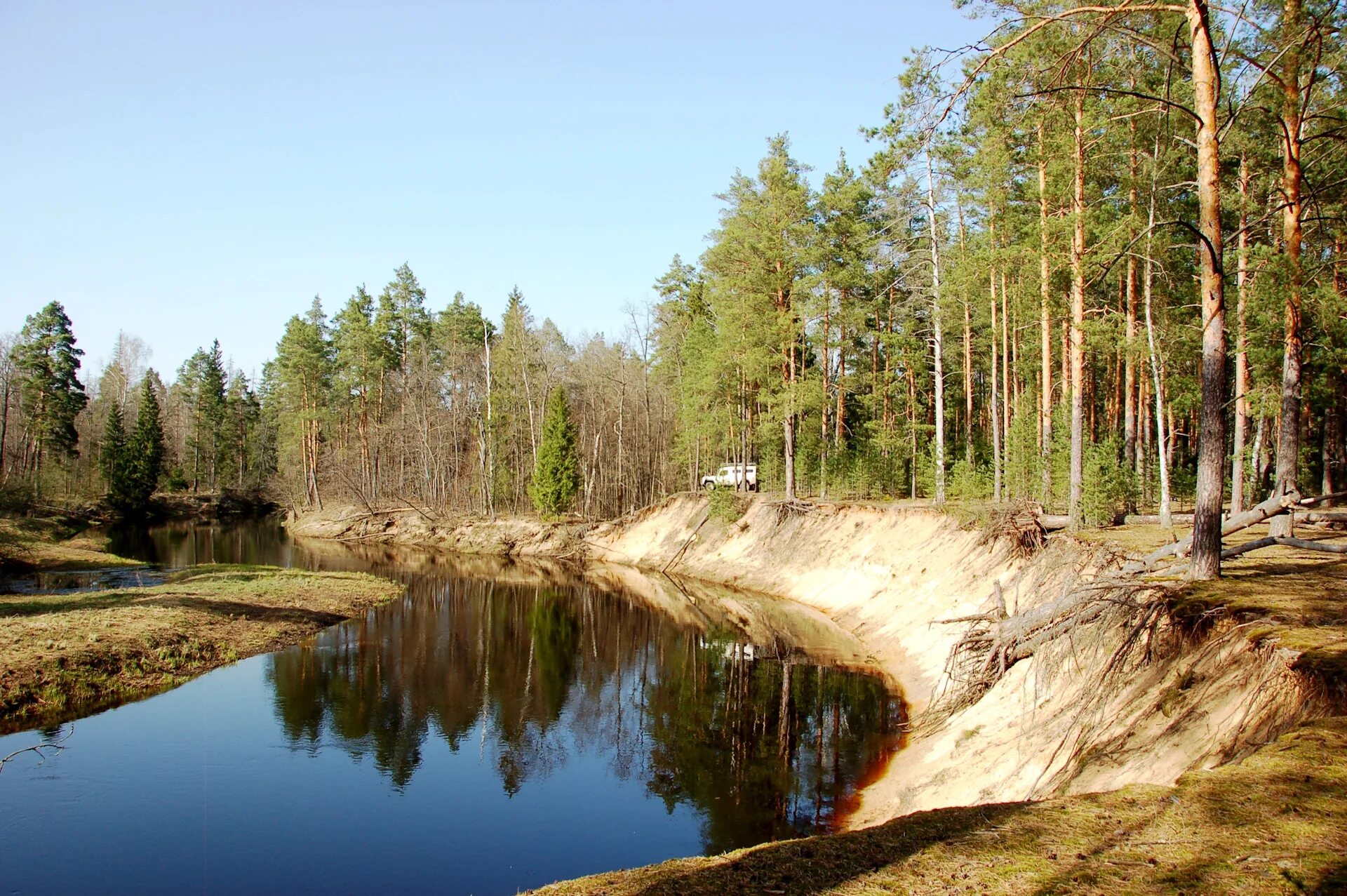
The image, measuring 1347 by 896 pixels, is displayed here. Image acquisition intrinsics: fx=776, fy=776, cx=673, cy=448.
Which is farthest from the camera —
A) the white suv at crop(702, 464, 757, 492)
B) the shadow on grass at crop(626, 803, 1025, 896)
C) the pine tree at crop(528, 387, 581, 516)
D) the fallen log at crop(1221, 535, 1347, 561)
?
the pine tree at crop(528, 387, 581, 516)

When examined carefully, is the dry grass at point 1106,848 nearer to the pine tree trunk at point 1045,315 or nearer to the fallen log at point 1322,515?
the fallen log at point 1322,515

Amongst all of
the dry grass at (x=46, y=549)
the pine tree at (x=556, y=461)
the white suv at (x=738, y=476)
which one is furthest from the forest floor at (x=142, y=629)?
the white suv at (x=738, y=476)

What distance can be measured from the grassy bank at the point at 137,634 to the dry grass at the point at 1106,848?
15.9 meters

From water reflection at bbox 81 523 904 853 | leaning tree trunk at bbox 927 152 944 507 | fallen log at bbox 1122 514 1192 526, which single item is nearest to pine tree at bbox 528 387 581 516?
water reflection at bbox 81 523 904 853

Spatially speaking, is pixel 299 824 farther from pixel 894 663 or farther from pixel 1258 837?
pixel 894 663

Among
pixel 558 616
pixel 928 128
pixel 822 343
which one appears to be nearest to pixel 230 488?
pixel 558 616

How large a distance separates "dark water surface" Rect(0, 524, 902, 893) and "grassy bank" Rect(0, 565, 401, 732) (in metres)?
0.89

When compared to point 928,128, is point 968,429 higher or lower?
lower

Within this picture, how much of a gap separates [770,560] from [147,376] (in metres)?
62.3

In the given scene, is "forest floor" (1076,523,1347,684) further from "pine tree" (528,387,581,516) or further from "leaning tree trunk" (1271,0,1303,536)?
"pine tree" (528,387,581,516)

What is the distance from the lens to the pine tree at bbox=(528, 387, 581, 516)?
46.4 metres

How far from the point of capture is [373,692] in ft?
60.4

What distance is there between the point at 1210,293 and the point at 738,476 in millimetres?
32632

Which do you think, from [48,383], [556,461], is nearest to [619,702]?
[556,461]
